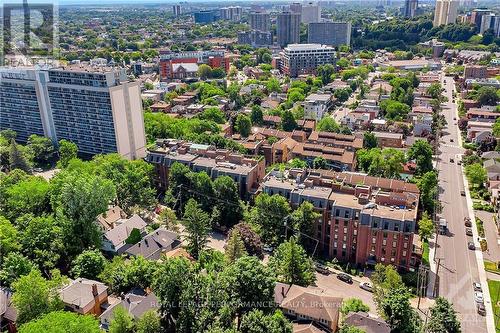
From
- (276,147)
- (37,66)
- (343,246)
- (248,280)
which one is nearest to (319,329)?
(248,280)

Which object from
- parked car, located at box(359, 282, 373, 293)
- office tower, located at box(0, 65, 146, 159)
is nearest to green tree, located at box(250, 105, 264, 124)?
office tower, located at box(0, 65, 146, 159)

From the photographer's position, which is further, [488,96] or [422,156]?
[488,96]

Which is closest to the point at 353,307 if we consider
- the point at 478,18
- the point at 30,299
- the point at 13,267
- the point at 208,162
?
the point at 30,299

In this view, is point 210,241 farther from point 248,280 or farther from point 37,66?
point 37,66

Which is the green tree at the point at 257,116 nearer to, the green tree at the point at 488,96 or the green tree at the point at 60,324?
the green tree at the point at 488,96

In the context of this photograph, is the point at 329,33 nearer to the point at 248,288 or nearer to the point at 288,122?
the point at 288,122

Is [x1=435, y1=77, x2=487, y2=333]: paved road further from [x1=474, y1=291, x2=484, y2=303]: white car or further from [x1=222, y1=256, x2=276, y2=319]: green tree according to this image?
[x1=222, y1=256, x2=276, y2=319]: green tree

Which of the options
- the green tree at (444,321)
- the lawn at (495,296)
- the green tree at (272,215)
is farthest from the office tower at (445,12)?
the green tree at (444,321)

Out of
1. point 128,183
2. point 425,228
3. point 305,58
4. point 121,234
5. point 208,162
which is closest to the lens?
point 425,228
